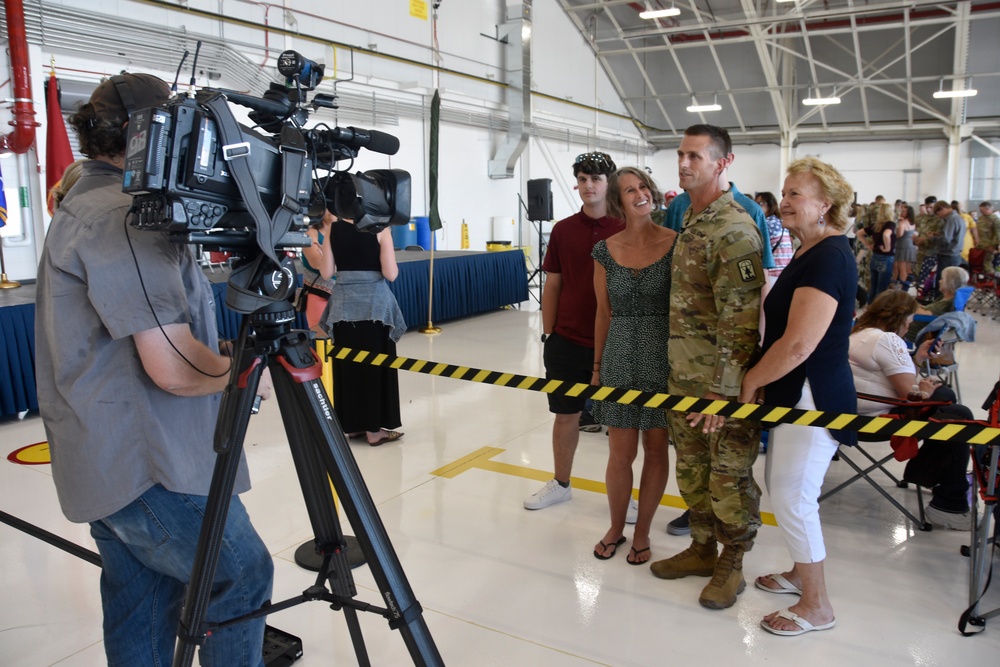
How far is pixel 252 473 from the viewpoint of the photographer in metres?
3.72

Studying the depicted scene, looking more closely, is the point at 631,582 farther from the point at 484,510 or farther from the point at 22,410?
the point at 22,410

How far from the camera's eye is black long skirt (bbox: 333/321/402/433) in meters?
3.96

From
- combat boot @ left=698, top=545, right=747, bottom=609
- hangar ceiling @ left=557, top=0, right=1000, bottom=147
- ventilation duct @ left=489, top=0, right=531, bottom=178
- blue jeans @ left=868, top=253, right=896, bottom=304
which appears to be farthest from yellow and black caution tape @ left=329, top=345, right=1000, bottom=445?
hangar ceiling @ left=557, top=0, right=1000, bottom=147

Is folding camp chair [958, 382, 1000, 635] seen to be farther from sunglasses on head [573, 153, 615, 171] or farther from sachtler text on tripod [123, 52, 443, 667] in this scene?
sachtler text on tripod [123, 52, 443, 667]

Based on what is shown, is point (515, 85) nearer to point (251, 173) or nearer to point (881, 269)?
point (881, 269)

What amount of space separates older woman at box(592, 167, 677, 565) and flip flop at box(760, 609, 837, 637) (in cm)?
55

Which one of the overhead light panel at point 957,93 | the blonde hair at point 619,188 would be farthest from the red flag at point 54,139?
the overhead light panel at point 957,93

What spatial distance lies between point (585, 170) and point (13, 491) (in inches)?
118

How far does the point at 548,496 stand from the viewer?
3.32m

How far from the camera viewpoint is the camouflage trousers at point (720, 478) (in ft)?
7.73

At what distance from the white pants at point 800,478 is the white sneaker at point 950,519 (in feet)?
3.66

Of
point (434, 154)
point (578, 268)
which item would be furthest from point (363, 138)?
point (434, 154)

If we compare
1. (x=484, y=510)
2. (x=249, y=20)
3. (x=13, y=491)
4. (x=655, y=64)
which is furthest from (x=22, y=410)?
(x=655, y=64)

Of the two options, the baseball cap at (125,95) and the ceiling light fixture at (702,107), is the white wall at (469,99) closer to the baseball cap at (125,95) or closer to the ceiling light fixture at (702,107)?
the ceiling light fixture at (702,107)
